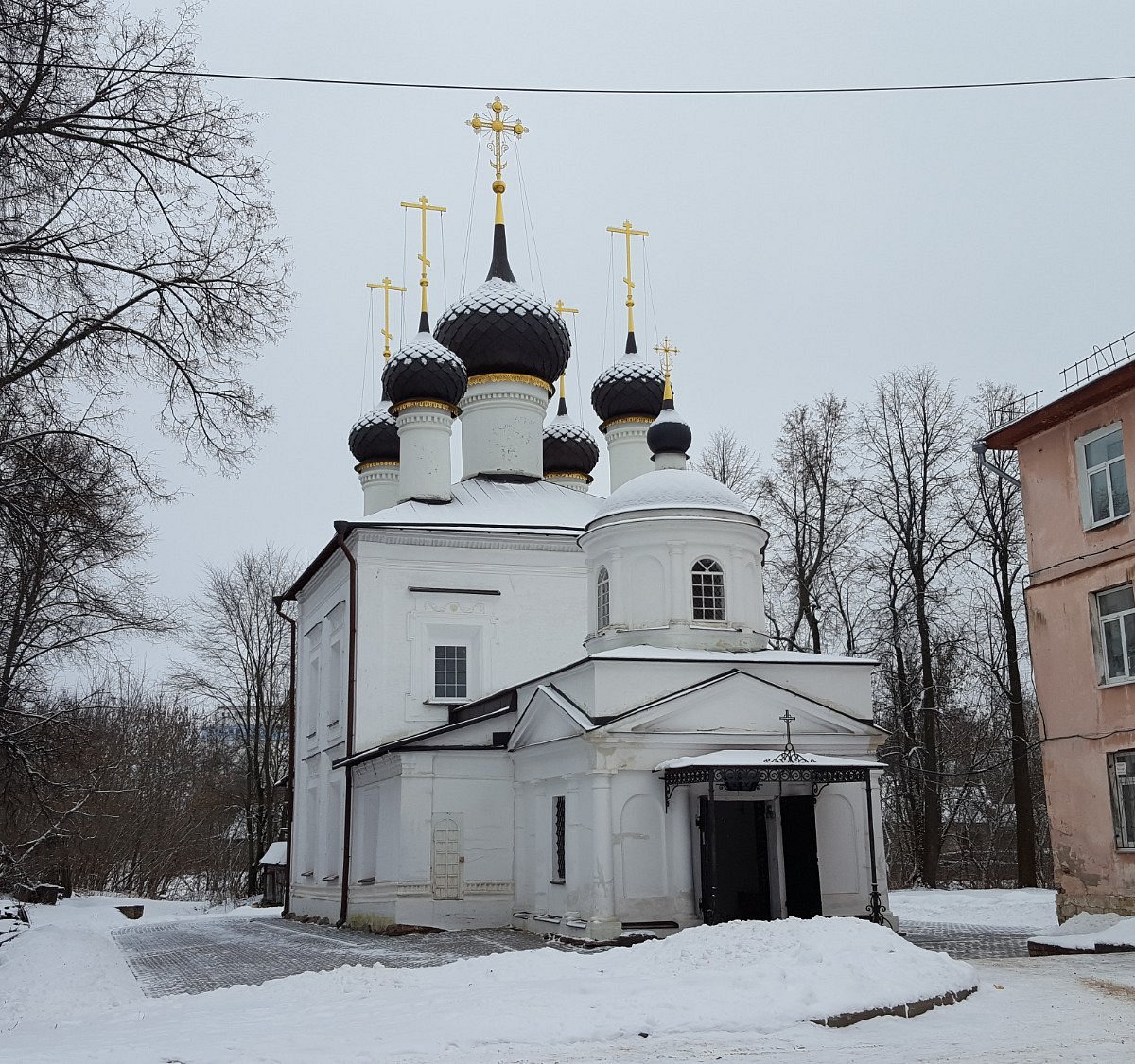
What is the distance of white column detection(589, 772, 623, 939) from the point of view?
15422 mm

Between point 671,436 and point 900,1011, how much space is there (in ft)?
38.5

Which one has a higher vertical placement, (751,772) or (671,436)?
(671,436)

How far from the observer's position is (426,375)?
24.3 meters

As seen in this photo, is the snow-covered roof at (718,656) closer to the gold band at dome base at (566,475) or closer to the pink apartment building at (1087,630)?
the pink apartment building at (1087,630)

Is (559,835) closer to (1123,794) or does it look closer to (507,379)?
(1123,794)

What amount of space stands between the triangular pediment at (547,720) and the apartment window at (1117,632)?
6250 millimetres

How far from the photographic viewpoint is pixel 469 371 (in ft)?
85.3

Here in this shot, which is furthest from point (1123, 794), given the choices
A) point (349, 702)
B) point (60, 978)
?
point (349, 702)

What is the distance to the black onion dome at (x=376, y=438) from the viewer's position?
28984 millimetres

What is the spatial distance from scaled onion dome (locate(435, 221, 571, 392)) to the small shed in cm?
1261

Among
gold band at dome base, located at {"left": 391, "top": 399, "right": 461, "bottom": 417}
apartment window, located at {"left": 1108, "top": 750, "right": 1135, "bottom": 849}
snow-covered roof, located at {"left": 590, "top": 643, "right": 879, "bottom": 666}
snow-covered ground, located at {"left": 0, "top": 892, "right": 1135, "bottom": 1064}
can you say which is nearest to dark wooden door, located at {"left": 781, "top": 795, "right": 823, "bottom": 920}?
snow-covered roof, located at {"left": 590, "top": 643, "right": 879, "bottom": 666}

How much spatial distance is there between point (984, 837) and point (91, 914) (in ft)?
75.8

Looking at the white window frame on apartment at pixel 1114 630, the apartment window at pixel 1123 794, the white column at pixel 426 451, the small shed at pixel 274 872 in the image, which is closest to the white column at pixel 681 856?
the apartment window at pixel 1123 794

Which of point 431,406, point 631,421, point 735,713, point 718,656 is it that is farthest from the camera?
point 631,421
